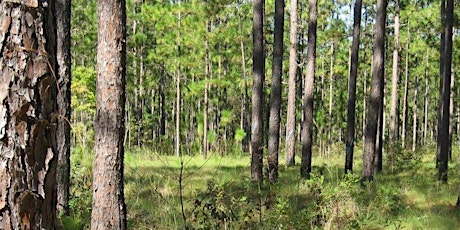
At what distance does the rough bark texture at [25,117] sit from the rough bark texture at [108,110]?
281 centimetres

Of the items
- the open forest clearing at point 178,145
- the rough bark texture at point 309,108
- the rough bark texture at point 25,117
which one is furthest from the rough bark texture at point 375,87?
the rough bark texture at point 25,117

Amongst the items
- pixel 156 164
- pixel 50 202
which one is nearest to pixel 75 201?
pixel 50 202

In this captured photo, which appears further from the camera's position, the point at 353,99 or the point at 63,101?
the point at 353,99

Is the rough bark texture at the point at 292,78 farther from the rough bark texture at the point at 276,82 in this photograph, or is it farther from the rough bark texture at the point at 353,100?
the rough bark texture at the point at 276,82

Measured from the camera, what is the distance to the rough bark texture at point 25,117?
178 cm

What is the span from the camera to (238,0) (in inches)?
843

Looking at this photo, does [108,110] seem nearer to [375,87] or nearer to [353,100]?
[375,87]

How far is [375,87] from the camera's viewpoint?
1212 cm

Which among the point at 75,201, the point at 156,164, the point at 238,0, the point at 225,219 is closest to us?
the point at 225,219

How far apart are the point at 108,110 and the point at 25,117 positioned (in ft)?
9.50

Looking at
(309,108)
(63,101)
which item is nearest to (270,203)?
(63,101)

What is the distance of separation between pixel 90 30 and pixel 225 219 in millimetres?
20479

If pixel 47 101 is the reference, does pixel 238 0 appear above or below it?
above

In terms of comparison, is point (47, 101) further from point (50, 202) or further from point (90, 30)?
point (90, 30)
